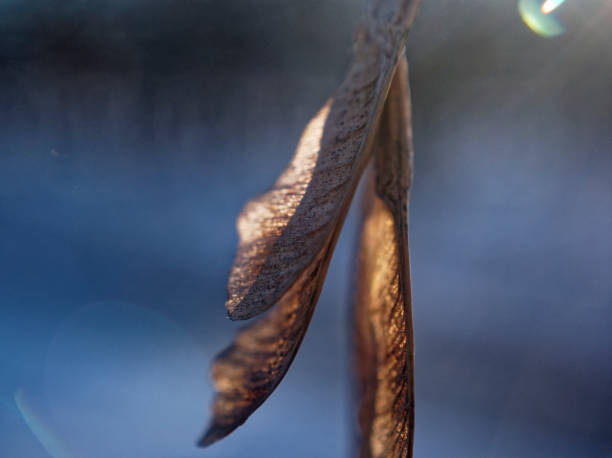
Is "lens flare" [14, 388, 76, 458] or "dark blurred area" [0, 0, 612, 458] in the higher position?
"dark blurred area" [0, 0, 612, 458]

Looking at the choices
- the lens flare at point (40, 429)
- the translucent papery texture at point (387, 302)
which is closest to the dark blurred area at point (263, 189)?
the lens flare at point (40, 429)

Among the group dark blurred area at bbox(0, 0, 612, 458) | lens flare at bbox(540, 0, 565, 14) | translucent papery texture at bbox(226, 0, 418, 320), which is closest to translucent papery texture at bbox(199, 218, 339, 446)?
translucent papery texture at bbox(226, 0, 418, 320)

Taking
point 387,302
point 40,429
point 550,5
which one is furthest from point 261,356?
point 550,5

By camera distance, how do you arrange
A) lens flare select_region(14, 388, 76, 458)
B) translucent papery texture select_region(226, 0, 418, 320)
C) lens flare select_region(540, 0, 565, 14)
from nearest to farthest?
1. translucent papery texture select_region(226, 0, 418, 320)
2. lens flare select_region(14, 388, 76, 458)
3. lens flare select_region(540, 0, 565, 14)

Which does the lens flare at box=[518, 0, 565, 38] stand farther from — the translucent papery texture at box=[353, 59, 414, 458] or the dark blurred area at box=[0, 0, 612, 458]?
the translucent papery texture at box=[353, 59, 414, 458]

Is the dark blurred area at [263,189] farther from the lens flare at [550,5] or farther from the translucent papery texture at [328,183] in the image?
the translucent papery texture at [328,183]

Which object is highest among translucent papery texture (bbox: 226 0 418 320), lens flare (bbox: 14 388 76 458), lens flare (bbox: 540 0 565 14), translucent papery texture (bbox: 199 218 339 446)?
lens flare (bbox: 540 0 565 14)
